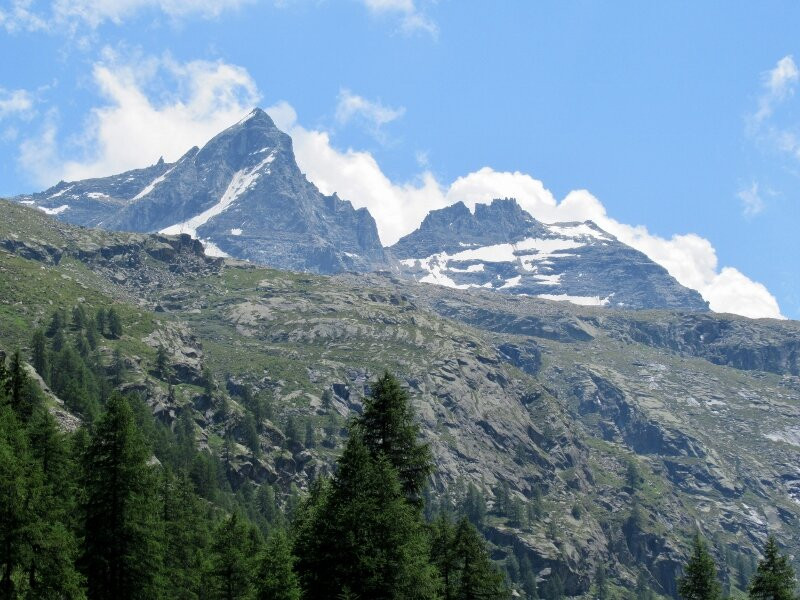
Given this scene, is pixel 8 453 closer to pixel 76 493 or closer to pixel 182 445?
pixel 76 493

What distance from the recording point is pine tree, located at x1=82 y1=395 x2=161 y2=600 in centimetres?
4738

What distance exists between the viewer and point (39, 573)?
40562 mm

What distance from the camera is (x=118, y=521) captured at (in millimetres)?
47500

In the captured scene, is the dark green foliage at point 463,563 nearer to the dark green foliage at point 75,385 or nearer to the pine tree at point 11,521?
the pine tree at point 11,521

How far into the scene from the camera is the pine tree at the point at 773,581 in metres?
68.2

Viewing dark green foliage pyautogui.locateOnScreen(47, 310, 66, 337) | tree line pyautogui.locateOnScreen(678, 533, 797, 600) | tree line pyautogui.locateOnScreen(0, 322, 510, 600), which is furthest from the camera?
dark green foliage pyautogui.locateOnScreen(47, 310, 66, 337)

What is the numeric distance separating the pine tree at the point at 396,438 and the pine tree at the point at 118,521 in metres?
13.9

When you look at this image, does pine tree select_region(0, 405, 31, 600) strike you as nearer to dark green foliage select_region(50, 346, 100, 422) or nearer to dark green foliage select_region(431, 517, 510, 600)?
dark green foliage select_region(431, 517, 510, 600)

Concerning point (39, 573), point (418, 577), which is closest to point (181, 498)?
point (39, 573)

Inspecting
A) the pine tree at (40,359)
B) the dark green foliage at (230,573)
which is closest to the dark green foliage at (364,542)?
the dark green foliage at (230,573)

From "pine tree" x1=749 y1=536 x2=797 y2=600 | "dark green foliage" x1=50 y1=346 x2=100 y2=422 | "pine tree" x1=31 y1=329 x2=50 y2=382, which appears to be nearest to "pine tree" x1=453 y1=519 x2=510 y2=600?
"pine tree" x1=749 y1=536 x2=797 y2=600

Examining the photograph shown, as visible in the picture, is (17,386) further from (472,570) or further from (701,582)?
(701,582)

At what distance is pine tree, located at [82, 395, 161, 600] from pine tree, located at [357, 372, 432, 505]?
1386 centimetres

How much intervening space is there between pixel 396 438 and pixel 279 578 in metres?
10.9
